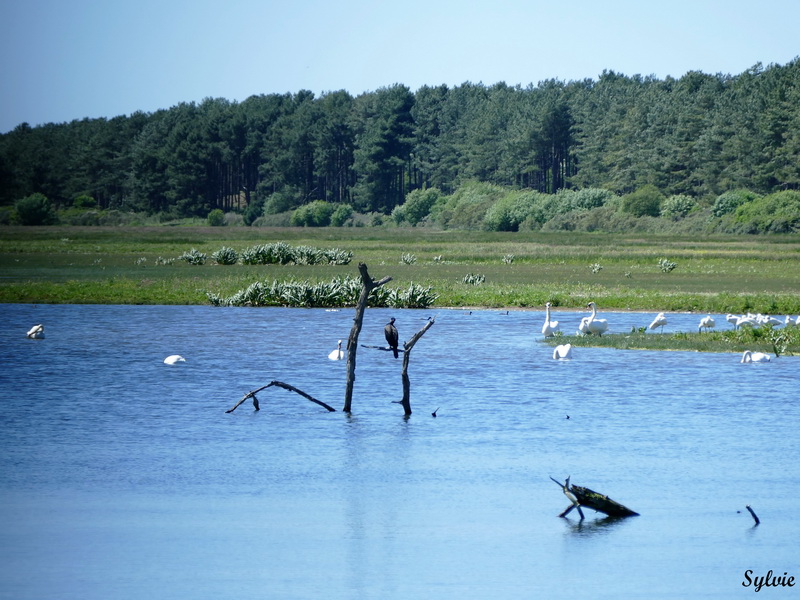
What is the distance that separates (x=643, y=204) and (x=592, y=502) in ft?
357

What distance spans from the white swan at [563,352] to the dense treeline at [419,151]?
301 feet

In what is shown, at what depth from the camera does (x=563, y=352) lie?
32.6 meters

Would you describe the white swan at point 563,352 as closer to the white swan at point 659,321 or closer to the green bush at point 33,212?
the white swan at point 659,321

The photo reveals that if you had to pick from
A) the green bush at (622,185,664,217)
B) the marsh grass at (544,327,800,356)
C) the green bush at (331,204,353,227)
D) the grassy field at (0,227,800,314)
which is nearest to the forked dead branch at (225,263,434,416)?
the marsh grass at (544,327,800,356)

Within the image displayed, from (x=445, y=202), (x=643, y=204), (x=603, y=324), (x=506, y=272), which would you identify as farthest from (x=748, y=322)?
(x=445, y=202)

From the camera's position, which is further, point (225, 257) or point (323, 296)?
point (225, 257)

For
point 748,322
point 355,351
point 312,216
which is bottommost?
point 748,322

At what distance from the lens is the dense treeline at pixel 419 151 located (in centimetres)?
12962

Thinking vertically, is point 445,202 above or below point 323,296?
above

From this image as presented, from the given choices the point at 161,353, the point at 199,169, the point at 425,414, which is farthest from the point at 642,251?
the point at 199,169

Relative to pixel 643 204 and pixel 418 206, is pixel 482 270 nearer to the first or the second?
pixel 643 204

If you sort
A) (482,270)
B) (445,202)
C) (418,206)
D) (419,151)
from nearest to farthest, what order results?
1. (482,270)
2. (445,202)
3. (418,206)
4. (419,151)

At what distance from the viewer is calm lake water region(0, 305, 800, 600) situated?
14.6m

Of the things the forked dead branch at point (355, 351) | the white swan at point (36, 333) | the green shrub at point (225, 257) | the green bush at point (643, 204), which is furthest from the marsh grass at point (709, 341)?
the green bush at point (643, 204)
